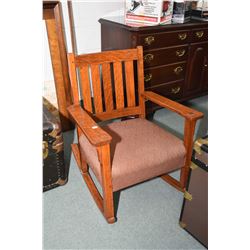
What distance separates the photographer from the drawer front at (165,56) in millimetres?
2469

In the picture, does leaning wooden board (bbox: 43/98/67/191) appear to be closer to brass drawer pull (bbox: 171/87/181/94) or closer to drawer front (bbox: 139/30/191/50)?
drawer front (bbox: 139/30/191/50)

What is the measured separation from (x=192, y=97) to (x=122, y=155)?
197 centimetres

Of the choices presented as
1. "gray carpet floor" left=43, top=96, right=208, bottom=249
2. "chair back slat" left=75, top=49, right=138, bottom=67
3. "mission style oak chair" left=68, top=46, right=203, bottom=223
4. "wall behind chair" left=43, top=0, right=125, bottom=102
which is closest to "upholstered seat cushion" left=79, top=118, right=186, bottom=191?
"mission style oak chair" left=68, top=46, right=203, bottom=223

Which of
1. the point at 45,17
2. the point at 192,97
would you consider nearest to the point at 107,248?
the point at 45,17

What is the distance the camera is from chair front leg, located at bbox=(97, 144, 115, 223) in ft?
4.39

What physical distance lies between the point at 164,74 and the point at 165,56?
20 centimetres

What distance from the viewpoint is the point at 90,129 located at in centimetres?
137

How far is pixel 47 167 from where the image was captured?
1.80 m

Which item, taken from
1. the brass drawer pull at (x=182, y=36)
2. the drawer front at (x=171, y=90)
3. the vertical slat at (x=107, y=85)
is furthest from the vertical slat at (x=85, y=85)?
the brass drawer pull at (x=182, y=36)

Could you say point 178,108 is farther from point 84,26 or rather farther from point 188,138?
point 84,26

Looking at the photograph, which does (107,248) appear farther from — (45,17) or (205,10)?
(205,10)

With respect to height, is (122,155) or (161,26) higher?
(161,26)

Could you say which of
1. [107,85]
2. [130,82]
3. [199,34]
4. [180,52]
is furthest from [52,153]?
[199,34]
